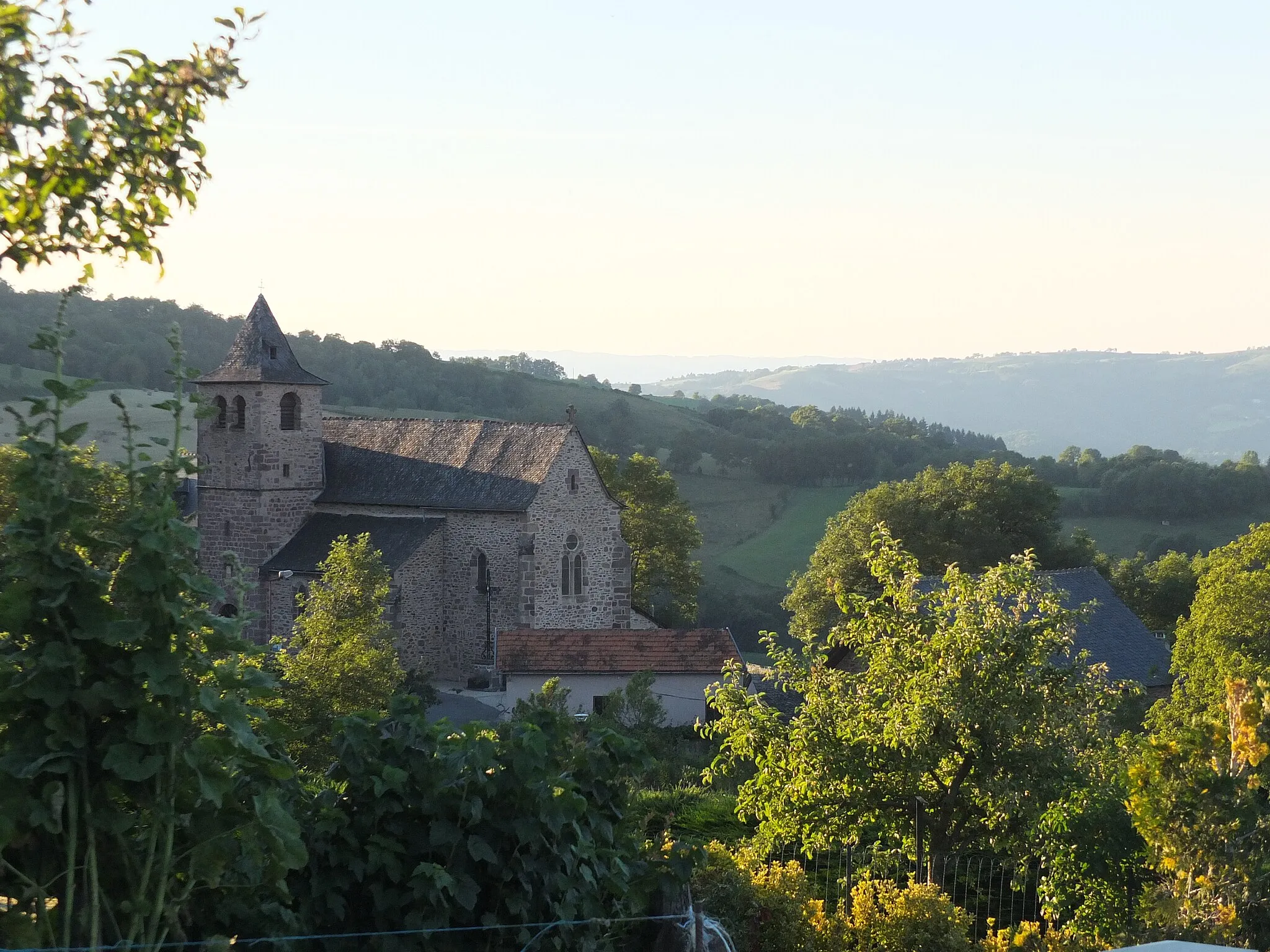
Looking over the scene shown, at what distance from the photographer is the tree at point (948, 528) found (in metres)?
52.6

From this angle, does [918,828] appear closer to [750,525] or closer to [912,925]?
[912,925]

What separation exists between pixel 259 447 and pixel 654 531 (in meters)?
15.9

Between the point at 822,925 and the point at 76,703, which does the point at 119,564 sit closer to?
the point at 76,703

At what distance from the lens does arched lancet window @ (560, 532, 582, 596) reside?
4128 centimetres

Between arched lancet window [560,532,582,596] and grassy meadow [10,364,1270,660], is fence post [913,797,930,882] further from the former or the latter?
grassy meadow [10,364,1270,660]

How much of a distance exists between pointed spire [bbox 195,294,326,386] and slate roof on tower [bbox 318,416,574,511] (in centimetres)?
281

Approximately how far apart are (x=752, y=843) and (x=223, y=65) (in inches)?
487

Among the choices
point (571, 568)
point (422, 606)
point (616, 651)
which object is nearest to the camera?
point (616, 651)

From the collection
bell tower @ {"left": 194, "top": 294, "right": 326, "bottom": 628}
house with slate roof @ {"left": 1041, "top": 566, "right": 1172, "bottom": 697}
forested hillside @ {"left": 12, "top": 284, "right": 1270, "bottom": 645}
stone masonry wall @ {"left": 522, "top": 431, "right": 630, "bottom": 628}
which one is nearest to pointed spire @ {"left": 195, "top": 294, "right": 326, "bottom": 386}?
bell tower @ {"left": 194, "top": 294, "right": 326, "bottom": 628}

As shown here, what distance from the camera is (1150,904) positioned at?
42.2 feet

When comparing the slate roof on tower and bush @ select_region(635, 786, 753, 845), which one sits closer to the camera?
bush @ select_region(635, 786, 753, 845)

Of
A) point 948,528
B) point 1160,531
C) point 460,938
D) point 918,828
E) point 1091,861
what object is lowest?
point 1160,531

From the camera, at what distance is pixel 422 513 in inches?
1647

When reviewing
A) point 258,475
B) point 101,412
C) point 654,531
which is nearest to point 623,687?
point 258,475
